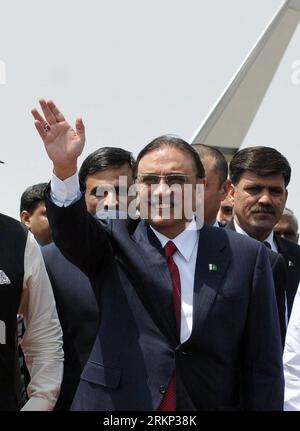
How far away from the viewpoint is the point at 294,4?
611 inches

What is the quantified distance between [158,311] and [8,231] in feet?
2.13

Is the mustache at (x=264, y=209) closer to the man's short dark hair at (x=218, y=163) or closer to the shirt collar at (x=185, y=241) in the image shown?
the man's short dark hair at (x=218, y=163)

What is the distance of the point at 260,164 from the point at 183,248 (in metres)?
1.62

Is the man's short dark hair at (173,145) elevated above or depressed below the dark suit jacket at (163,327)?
above

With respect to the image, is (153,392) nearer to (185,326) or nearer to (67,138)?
(185,326)

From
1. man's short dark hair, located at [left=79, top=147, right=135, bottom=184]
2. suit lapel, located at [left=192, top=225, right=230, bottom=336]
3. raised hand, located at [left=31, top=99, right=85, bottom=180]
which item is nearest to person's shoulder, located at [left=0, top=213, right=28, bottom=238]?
raised hand, located at [left=31, top=99, right=85, bottom=180]

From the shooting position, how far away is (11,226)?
131 inches

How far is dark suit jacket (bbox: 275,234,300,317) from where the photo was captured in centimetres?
479

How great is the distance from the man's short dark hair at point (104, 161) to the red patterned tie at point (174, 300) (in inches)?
58.1

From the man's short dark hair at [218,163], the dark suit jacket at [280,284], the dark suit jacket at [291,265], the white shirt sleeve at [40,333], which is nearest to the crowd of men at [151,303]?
the white shirt sleeve at [40,333]

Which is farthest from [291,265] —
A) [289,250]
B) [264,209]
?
[264,209]

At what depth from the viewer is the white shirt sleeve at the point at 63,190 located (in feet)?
10.5
